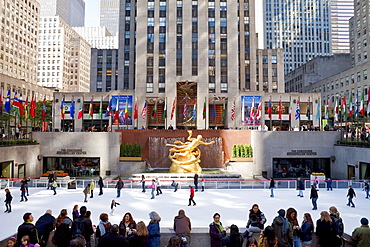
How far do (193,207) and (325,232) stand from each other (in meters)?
9.14

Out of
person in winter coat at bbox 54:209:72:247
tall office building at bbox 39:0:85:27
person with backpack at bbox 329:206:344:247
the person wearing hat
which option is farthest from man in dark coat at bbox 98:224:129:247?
tall office building at bbox 39:0:85:27

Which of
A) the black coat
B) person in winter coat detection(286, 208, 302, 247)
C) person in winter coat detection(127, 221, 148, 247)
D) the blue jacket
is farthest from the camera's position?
person in winter coat detection(286, 208, 302, 247)

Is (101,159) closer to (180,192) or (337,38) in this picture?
(180,192)

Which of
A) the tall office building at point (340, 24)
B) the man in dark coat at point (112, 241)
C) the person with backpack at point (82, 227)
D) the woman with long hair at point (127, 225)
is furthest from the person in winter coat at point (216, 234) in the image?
the tall office building at point (340, 24)

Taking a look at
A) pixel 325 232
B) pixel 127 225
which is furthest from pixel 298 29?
pixel 127 225

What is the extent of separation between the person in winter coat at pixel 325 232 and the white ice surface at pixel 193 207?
4688mm

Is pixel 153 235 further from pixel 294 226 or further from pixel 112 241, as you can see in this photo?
pixel 294 226

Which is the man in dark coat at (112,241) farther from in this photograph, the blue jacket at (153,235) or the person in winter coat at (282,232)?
the person in winter coat at (282,232)

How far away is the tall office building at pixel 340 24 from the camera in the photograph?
476ft

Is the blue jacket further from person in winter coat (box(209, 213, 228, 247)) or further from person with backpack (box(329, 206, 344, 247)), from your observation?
person with backpack (box(329, 206, 344, 247))

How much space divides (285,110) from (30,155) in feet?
142

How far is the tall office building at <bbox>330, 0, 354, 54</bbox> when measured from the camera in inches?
5714

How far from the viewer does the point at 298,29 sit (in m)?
129

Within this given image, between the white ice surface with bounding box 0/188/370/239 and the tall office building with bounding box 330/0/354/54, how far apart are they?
143790 millimetres
